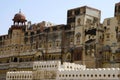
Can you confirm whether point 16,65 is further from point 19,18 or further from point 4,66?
point 19,18

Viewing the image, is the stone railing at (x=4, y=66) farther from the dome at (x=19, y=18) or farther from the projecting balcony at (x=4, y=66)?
the dome at (x=19, y=18)

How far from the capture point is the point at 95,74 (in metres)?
30.5

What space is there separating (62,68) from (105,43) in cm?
661

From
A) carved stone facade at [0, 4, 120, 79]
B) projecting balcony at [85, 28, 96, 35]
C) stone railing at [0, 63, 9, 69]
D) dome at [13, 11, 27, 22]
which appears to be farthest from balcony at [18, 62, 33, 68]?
projecting balcony at [85, 28, 96, 35]

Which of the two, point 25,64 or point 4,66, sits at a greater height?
point 25,64

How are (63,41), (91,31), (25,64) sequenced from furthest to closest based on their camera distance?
(25,64)
(63,41)
(91,31)

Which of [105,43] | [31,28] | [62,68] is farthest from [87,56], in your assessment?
[31,28]

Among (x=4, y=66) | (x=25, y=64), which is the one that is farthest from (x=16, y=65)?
(x=4, y=66)

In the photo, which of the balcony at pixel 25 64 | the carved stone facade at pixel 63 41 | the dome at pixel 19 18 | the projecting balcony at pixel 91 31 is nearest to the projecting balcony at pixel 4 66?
the carved stone facade at pixel 63 41

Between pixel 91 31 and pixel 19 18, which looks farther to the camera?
pixel 19 18

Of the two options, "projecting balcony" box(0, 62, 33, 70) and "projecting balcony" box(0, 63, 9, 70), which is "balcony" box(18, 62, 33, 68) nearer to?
"projecting balcony" box(0, 62, 33, 70)

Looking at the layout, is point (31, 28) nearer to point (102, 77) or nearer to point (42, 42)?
point (42, 42)

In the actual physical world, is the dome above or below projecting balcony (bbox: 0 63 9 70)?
above

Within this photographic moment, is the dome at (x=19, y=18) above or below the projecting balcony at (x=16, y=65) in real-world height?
above
